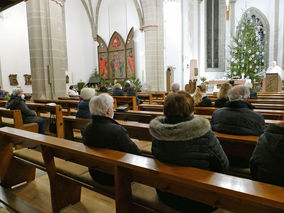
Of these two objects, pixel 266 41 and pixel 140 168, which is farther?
pixel 266 41

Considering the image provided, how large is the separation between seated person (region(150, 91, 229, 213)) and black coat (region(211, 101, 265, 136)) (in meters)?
0.93

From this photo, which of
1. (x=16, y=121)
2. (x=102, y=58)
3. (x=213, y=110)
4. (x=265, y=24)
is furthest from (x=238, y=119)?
(x=265, y=24)

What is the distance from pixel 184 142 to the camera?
1.59 m

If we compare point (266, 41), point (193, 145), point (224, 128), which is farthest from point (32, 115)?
point (266, 41)

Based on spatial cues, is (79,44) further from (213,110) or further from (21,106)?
(213,110)

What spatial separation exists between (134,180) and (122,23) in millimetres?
16436

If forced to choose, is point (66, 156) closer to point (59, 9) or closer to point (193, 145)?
point (193, 145)

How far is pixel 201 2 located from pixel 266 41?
5.79m

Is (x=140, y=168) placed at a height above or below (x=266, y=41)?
below

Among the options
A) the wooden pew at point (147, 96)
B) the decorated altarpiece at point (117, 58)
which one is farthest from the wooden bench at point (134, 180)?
the decorated altarpiece at point (117, 58)

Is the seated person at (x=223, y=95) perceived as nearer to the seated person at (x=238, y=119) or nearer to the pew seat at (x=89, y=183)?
the seated person at (x=238, y=119)

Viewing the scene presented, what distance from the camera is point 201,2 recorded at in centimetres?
1659

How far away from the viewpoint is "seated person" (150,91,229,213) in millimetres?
1561

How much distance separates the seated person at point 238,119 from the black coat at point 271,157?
0.88 meters
